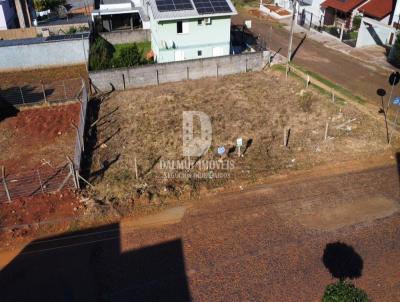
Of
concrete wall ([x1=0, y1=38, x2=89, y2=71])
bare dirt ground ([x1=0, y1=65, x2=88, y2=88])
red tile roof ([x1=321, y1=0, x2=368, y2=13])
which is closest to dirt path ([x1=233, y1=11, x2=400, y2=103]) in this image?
red tile roof ([x1=321, y1=0, x2=368, y2=13])

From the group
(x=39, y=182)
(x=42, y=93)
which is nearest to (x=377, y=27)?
(x=42, y=93)

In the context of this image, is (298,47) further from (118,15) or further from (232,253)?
(232,253)

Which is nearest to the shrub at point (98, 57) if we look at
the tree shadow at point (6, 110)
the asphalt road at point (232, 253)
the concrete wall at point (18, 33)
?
the tree shadow at point (6, 110)

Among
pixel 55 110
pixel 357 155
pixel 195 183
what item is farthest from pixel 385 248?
pixel 55 110

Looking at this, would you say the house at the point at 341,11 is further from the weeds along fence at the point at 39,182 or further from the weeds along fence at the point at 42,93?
the weeds along fence at the point at 39,182

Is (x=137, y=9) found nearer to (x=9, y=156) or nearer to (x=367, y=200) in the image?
(x=9, y=156)

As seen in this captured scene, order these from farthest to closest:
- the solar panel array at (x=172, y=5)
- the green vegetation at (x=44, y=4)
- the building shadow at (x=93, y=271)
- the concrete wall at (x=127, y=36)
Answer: the green vegetation at (x=44, y=4), the concrete wall at (x=127, y=36), the solar panel array at (x=172, y=5), the building shadow at (x=93, y=271)
